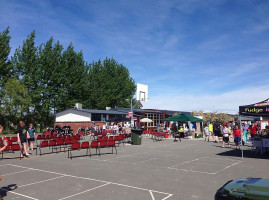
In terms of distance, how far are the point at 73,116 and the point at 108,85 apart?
71.2 ft

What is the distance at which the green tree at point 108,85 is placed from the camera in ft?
181

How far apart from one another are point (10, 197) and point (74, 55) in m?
46.0

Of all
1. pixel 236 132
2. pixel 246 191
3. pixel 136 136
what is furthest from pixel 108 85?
pixel 246 191

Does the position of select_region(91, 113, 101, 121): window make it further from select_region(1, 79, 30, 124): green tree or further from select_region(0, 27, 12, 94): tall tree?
select_region(0, 27, 12, 94): tall tree

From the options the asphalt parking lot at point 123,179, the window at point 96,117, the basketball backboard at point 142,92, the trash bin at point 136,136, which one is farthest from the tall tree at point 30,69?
the asphalt parking lot at point 123,179

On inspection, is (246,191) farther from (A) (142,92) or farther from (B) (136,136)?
(A) (142,92)

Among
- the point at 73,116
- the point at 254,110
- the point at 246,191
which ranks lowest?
the point at 246,191

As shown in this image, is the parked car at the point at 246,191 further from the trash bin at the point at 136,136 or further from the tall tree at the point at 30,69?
the tall tree at the point at 30,69

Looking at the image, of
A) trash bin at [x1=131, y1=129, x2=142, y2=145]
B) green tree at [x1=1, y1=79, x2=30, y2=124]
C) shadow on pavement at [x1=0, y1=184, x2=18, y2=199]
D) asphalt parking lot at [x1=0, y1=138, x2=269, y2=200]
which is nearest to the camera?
Answer: asphalt parking lot at [x1=0, y1=138, x2=269, y2=200]

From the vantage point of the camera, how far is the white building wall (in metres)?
36.8

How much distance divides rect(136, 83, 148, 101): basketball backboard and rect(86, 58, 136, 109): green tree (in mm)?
23519

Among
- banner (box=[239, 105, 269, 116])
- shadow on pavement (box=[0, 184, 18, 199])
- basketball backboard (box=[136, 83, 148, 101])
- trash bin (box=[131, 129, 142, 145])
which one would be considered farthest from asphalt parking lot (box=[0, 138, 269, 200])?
basketball backboard (box=[136, 83, 148, 101])

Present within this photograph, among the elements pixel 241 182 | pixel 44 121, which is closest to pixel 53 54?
pixel 44 121

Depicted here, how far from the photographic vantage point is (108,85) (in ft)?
194
